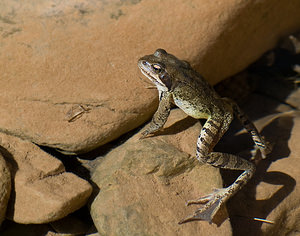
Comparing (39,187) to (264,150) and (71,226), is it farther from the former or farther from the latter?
(264,150)

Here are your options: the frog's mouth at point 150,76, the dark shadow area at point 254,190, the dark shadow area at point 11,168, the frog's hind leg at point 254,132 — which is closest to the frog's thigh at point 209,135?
the frog's hind leg at point 254,132

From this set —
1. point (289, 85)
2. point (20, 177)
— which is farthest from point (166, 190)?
point (289, 85)

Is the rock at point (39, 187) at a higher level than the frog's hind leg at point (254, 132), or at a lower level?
lower

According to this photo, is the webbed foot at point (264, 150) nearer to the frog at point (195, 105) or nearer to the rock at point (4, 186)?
the frog at point (195, 105)

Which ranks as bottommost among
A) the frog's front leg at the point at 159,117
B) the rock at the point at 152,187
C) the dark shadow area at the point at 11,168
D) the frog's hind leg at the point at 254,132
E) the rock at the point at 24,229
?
the rock at the point at 24,229

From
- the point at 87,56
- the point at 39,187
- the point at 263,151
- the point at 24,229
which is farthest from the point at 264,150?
the point at 24,229

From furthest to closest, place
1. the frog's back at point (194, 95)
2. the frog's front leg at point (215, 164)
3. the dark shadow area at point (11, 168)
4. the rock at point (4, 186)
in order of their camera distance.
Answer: the frog's back at point (194, 95) < the frog's front leg at point (215, 164) < the dark shadow area at point (11, 168) < the rock at point (4, 186)

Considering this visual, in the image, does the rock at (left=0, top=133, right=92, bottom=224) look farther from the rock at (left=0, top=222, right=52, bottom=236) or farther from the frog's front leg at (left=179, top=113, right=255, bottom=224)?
the frog's front leg at (left=179, top=113, right=255, bottom=224)

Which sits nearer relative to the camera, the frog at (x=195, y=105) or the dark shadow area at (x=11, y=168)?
the dark shadow area at (x=11, y=168)
